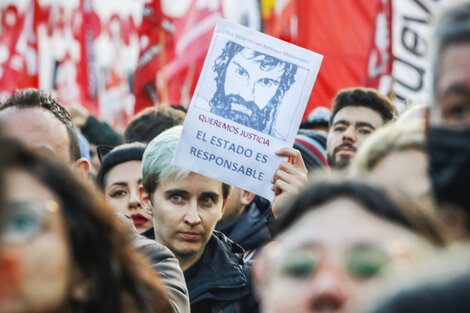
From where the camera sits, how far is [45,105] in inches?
158

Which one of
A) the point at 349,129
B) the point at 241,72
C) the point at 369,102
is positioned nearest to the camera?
the point at 241,72

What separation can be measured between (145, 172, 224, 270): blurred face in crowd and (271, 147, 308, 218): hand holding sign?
37cm

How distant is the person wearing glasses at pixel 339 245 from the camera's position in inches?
58.6

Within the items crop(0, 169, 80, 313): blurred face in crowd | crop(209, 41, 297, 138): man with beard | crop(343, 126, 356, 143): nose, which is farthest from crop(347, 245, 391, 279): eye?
crop(343, 126, 356, 143): nose

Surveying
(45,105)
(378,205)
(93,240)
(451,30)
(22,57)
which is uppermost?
(451,30)

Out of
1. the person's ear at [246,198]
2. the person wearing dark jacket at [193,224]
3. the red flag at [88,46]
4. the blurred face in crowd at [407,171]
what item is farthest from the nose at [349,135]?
the red flag at [88,46]

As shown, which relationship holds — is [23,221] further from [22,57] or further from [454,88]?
[22,57]

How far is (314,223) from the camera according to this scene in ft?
5.28

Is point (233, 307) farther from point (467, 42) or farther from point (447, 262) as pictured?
point (447, 262)

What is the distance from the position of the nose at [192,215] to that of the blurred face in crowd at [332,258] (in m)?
2.22

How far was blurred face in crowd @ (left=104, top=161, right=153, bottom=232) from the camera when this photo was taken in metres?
4.71

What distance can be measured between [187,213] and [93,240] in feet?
6.49

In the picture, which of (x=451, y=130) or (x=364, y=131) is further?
(x=364, y=131)

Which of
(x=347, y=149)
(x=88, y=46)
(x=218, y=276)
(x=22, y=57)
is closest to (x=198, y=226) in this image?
(x=218, y=276)
